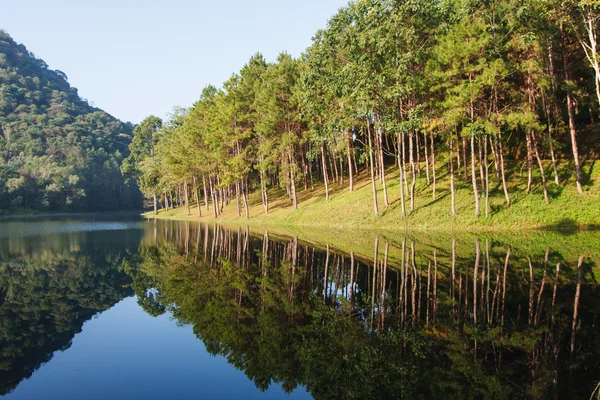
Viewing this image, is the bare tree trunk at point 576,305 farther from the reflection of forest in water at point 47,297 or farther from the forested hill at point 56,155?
the forested hill at point 56,155

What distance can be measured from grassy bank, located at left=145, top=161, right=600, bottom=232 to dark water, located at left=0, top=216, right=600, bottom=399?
8.37m

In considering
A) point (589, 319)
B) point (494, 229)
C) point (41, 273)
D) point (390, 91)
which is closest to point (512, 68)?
point (390, 91)

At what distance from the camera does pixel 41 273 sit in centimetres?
2153

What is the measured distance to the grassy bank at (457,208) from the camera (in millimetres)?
28984

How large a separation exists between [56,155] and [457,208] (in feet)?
424

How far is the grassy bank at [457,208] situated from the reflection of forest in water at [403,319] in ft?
31.7

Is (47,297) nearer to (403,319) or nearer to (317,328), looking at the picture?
(317,328)

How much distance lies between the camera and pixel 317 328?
429 inches

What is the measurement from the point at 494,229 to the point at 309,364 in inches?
987

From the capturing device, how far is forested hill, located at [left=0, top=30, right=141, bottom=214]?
4227 inches

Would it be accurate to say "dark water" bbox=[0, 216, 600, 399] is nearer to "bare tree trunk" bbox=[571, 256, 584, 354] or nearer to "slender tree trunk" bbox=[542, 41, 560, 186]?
"bare tree trunk" bbox=[571, 256, 584, 354]

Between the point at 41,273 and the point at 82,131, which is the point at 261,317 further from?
the point at 82,131

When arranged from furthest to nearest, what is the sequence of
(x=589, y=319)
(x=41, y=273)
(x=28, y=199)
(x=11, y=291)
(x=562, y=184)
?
(x=28, y=199)
(x=562, y=184)
(x=41, y=273)
(x=11, y=291)
(x=589, y=319)

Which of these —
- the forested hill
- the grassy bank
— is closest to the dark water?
the grassy bank
